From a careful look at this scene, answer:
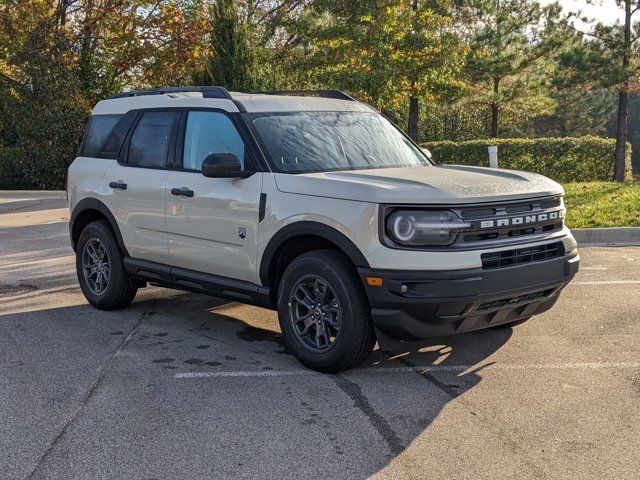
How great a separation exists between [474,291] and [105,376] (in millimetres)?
2586

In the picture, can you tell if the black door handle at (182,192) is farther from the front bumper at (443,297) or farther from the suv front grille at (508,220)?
the suv front grille at (508,220)

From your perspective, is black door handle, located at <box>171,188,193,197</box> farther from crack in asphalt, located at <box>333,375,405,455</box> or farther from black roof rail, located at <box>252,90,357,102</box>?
crack in asphalt, located at <box>333,375,405,455</box>

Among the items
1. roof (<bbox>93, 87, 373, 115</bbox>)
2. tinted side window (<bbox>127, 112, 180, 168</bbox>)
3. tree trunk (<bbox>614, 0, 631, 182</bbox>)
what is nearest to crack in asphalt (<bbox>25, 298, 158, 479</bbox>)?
tinted side window (<bbox>127, 112, 180, 168</bbox>)

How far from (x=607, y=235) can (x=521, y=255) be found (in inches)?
265

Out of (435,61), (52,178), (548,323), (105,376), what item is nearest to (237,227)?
(105,376)

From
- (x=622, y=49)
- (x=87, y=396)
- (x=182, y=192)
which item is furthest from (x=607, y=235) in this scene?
(x=622, y=49)

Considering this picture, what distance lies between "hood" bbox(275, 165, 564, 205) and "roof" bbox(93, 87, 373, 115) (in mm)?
886

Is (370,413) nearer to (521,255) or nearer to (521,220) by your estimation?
(521,255)

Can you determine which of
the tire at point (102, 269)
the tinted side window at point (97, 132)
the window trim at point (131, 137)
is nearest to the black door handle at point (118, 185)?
the window trim at point (131, 137)

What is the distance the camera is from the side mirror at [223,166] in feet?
18.3

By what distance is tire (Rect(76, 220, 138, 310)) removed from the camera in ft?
23.3

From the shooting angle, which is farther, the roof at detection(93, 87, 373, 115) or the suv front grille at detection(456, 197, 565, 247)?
the roof at detection(93, 87, 373, 115)

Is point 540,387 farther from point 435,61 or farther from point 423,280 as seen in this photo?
point 435,61

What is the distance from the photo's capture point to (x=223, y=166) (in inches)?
219
